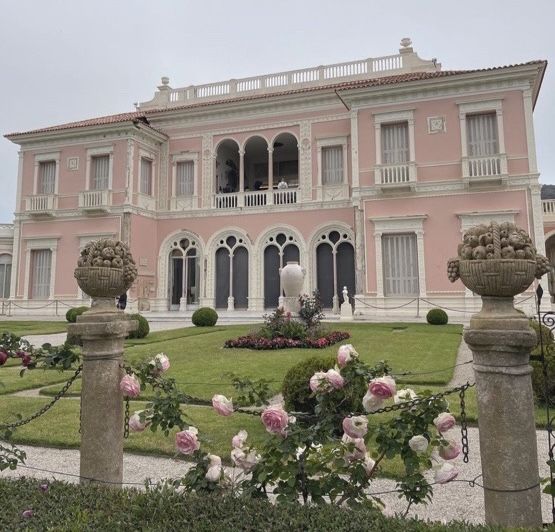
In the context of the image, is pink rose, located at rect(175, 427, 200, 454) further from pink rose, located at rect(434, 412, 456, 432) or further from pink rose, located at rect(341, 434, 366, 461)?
pink rose, located at rect(434, 412, 456, 432)

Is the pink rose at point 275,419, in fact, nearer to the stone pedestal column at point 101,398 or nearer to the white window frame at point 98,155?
the stone pedestal column at point 101,398

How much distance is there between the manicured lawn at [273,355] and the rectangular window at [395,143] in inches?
330

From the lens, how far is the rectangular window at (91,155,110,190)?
23.6 m

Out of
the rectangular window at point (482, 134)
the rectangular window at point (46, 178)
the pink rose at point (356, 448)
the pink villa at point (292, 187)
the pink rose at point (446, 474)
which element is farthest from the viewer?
the rectangular window at point (46, 178)

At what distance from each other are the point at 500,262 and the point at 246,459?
181 centimetres

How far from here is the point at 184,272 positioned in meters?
24.0

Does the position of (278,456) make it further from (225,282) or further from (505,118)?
(225,282)

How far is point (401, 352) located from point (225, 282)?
47.1 ft

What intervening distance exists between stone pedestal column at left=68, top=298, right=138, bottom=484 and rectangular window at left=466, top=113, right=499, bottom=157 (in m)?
18.5

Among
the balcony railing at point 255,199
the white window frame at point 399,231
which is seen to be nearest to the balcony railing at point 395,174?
the white window frame at point 399,231

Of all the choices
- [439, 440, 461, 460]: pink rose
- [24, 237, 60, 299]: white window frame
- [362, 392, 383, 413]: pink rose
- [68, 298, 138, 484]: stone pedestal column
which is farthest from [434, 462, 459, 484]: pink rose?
[24, 237, 60, 299]: white window frame

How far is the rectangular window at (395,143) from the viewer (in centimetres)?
1962

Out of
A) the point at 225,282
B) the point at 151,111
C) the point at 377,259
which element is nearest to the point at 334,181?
the point at 377,259

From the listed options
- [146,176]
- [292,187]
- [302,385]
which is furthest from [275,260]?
[302,385]
